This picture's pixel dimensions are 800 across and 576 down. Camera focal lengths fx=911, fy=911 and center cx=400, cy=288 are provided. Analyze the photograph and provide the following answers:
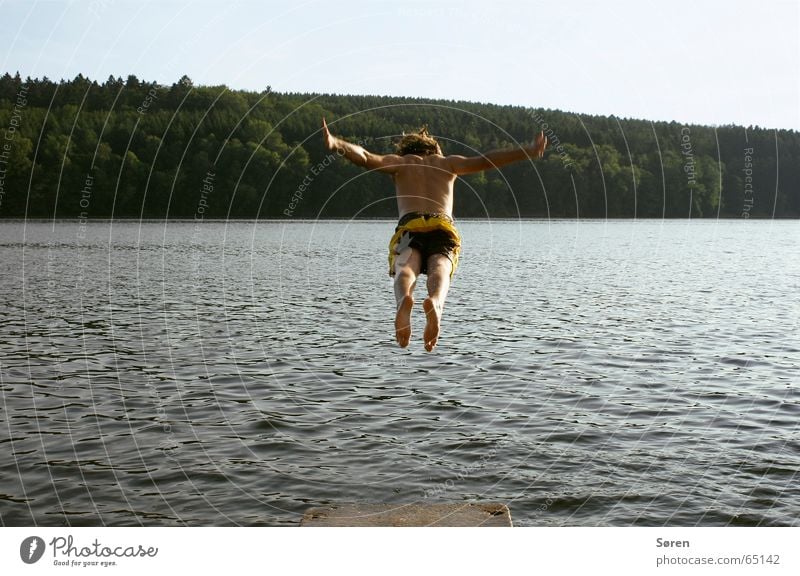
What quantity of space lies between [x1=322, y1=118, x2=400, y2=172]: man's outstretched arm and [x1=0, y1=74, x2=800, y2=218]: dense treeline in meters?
44.1

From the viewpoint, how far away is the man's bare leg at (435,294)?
1291 cm

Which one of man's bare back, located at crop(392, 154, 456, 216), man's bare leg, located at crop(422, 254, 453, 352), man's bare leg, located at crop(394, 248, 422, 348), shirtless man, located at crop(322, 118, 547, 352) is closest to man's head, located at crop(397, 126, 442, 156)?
shirtless man, located at crop(322, 118, 547, 352)

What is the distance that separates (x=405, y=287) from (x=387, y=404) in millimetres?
11760

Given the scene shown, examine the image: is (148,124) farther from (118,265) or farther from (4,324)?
(4,324)

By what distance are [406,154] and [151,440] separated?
10.3 metres

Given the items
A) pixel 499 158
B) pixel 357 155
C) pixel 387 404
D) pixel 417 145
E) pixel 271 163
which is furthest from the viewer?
pixel 271 163

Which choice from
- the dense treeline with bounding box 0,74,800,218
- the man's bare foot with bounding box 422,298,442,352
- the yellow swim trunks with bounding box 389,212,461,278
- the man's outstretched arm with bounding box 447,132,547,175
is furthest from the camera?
the dense treeline with bounding box 0,74,800,218

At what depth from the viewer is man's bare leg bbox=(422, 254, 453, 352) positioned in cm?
1291

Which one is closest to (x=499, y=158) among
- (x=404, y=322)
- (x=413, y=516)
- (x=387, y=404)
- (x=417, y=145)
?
(x=417, y=145)

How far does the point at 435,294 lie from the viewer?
44.4ft

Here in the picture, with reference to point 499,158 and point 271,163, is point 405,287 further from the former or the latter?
point 271,163

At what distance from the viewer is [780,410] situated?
947 inches

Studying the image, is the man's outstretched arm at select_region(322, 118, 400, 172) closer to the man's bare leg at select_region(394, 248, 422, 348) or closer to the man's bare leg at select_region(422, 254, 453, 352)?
the man's bare leg at select_region(394, 248, 422, 348)
